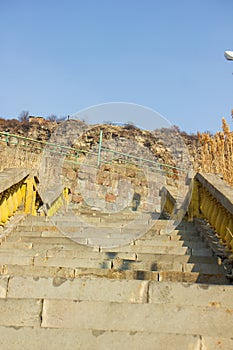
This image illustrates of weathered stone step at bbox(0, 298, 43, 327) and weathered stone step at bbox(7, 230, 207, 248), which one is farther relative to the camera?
weathered stone step at bbox(7, 230, 207, 248)

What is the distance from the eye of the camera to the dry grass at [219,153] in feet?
24.7

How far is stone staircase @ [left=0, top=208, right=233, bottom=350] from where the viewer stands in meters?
2.76

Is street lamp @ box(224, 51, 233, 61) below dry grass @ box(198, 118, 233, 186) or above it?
Result: above

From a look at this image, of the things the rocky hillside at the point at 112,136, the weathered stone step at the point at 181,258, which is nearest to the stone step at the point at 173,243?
the weathered stone step at the point at 181,258

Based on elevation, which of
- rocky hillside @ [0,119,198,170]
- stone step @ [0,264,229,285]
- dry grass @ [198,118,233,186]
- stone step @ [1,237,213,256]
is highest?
rocky hillside @ [0,119,198,170]

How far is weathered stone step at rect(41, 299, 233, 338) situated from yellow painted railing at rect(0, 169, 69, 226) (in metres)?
2.86

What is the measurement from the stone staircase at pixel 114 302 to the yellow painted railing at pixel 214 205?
19.6 inches

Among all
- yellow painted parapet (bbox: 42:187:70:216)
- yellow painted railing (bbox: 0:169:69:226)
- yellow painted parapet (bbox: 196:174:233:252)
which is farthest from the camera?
yellow painted parapet (bbox: 42:187:70:216)

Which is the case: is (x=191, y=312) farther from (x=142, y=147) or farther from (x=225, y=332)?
(x=142, y=147)

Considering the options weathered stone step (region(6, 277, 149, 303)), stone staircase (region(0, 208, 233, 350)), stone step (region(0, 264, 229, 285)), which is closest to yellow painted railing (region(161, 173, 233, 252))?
stone staircase (region(0, 208, 233, 350))

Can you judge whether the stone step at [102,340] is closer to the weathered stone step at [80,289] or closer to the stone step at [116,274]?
the weathered stone step at [80,289]

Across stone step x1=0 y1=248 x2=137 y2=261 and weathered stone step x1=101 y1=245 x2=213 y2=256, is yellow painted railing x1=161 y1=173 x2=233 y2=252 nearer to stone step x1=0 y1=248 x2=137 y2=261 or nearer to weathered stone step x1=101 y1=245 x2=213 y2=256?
weathered stone step x1=101 y1=245 x2=213 y2=256

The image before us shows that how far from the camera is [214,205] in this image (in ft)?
19.8

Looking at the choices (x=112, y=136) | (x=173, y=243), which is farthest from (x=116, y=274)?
(x=112, y=136)
